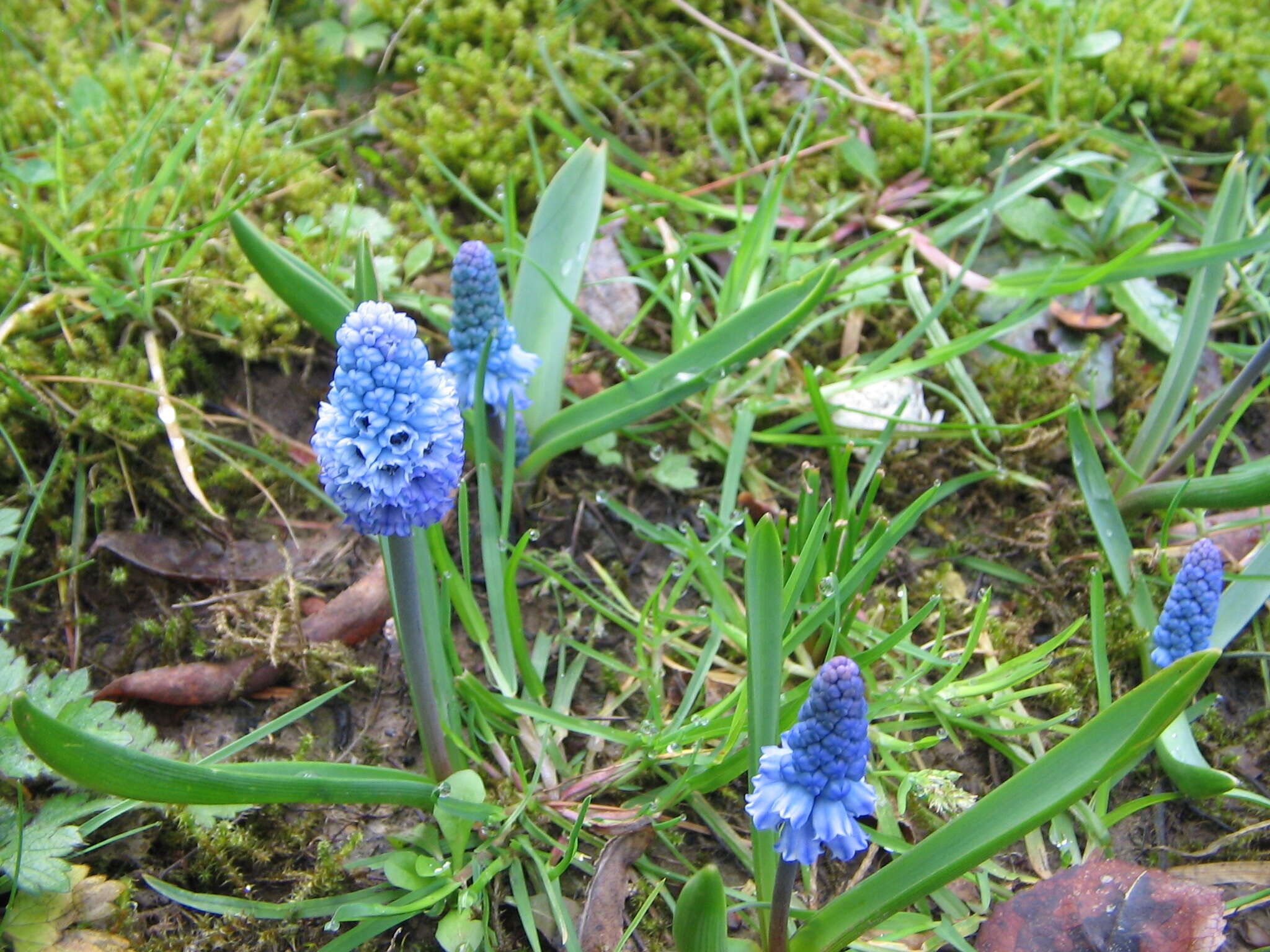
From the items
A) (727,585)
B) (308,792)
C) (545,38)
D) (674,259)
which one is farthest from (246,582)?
(545,38)

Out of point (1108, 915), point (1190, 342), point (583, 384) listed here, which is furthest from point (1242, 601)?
point (583, 384)

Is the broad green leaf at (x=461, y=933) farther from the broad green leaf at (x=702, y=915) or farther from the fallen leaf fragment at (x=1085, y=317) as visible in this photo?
the fallen leaf fragment at (x=1085, y=317)

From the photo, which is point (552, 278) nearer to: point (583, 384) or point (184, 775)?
point (583, 384)

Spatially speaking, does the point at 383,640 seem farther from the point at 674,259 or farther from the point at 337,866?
the point at 674,259

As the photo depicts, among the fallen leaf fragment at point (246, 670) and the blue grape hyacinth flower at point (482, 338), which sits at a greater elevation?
the blue grape hyacinth flower at point (482, 338)

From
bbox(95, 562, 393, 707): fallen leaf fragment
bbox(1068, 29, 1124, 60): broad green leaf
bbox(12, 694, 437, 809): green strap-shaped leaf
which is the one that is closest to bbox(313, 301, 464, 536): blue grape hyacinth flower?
bbox(12, 694, 437, 809): green strap-shaped leaf

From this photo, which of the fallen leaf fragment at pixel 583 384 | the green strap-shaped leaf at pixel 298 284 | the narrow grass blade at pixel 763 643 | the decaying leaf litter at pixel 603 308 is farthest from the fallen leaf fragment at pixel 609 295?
the narrow grass blade at pixel 763 643
